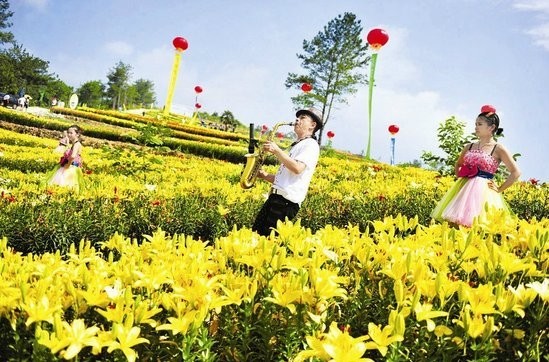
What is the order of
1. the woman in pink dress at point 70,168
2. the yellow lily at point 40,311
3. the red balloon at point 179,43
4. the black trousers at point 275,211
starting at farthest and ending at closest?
the red balloon at point 179,43 → the woman in pink dress at point 70,168 → the black trousers at point 275,211 → the yellow lily at point 40,311

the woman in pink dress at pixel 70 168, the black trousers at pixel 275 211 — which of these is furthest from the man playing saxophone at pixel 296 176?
the woman in pink dress at pixel 70 168

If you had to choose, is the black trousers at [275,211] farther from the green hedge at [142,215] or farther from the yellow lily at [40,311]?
the yellow lily at [40,311]

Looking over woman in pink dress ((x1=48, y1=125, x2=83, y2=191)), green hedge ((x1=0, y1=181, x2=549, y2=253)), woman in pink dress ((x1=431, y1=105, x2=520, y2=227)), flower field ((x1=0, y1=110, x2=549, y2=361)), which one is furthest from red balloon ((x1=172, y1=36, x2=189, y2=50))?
flower field ((x1=0, y1=110, x2=549, y2=361))

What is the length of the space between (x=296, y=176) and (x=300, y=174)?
42 millimetres

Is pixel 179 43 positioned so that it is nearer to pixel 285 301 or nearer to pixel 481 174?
pixel 481 174

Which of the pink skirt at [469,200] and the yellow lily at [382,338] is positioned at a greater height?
the pink skirt at [469,200]

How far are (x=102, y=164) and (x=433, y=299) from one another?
982cm

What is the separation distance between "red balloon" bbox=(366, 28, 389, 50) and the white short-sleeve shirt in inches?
497

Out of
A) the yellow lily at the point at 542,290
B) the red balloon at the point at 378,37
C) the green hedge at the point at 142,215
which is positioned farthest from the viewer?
the red balloon at the point at 378,37

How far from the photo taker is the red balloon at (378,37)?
1568cm

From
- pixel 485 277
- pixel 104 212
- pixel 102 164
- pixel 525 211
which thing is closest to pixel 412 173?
pixel 525 211

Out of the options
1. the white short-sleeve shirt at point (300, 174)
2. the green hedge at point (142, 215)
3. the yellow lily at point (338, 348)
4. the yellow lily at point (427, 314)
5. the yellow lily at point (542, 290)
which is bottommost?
the green hedge at point (142, 215)

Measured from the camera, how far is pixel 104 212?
5266 mm

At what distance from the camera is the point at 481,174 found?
5.40 m
